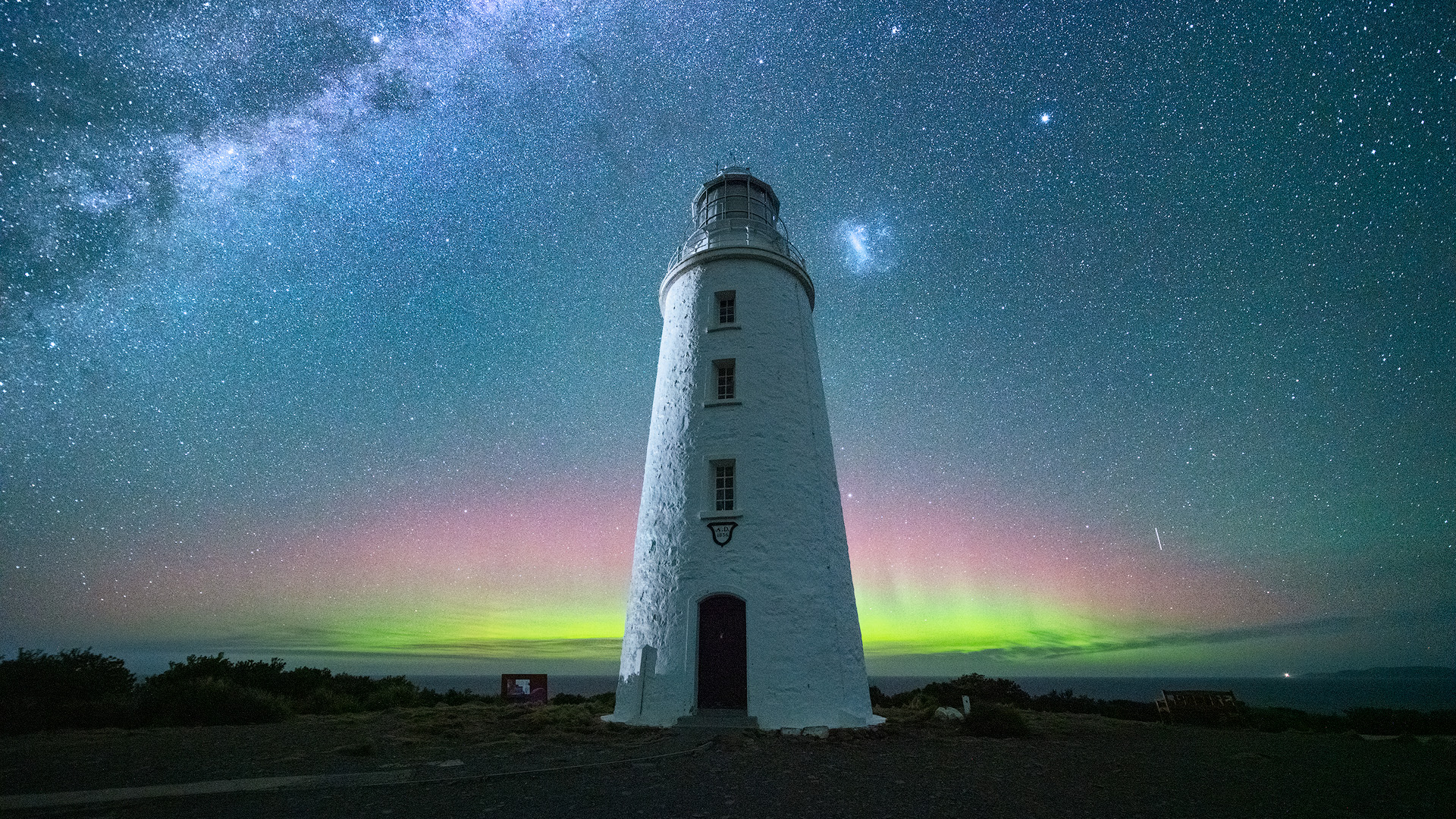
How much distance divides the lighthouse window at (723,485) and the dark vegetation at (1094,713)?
6.72 meters

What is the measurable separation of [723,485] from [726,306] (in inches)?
197

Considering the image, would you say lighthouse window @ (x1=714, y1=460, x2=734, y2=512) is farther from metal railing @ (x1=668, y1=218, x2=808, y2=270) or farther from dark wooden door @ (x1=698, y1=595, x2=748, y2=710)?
metal railing @ (x1=668, y1=218, x2=808, y2=270)

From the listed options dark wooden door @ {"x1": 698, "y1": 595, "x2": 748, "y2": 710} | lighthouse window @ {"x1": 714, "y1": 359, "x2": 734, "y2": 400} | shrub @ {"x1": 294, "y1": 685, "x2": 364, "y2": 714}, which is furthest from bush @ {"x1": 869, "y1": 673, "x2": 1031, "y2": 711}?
shrub @ {"x1": 294, "y1": 685, "x2": 364, "y2": 714}

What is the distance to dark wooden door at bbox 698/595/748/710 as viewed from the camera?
45.4 ft

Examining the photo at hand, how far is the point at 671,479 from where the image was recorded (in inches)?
612

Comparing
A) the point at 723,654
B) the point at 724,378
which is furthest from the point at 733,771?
the point at 724,378

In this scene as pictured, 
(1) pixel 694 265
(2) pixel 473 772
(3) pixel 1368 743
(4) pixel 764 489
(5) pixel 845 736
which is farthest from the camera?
(1) pixel 694 265

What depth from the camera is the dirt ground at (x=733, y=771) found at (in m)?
6.89

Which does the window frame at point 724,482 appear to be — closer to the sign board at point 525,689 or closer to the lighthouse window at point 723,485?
the lighthouse window at point 723,485

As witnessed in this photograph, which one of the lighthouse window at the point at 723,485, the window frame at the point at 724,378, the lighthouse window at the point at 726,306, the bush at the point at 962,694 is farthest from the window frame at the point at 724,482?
the bush at the point at 962,694

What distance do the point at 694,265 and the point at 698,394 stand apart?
3.94 metres

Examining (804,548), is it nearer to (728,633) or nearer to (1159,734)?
(728,633)

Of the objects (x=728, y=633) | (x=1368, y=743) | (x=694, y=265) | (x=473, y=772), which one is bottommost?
(x=1368, y=743)

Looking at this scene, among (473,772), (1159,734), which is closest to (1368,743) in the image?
(1159,734)
